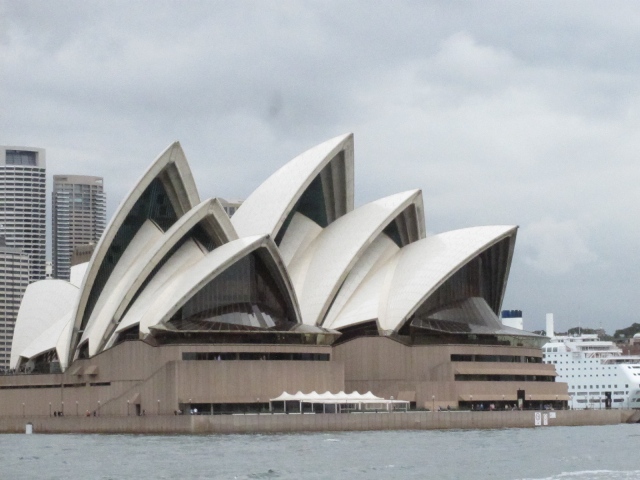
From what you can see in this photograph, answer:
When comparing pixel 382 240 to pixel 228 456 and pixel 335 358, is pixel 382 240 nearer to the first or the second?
pixel 335 358

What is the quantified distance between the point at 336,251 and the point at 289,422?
1700 cm

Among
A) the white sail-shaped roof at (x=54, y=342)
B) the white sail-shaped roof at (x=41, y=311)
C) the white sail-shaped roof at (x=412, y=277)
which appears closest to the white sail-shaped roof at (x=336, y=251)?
the white sail-shaped roof at (x=412, y=277)

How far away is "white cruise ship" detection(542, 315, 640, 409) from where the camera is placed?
123 m

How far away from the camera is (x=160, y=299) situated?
78500 mm

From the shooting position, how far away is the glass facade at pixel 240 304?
255 feet

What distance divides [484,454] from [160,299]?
1134 inches

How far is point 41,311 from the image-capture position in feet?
307

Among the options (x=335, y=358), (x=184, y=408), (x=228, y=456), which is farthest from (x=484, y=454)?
(x=335, y=358)

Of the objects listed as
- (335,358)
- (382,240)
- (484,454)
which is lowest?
(484,454)

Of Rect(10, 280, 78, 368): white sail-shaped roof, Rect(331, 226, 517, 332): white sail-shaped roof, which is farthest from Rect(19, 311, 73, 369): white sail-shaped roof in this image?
Rect(331, 226, 517, 332): white sail-shaped roof

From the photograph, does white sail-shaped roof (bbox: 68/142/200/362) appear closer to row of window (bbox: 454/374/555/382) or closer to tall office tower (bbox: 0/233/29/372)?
row of window (bbox: 454/374/555/382)

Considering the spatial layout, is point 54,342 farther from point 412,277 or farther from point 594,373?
point 594,373

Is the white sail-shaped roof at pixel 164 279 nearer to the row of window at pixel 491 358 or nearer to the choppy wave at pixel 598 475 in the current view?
the row of window at pixel 491 358

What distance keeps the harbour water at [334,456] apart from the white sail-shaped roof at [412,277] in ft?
43.2
